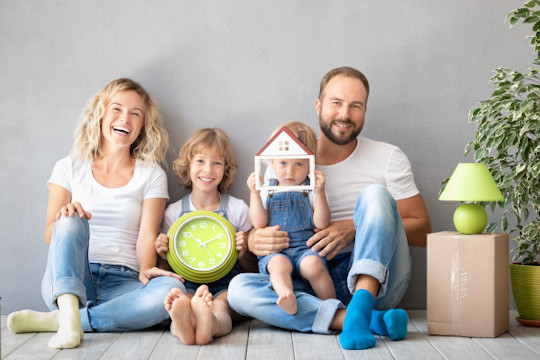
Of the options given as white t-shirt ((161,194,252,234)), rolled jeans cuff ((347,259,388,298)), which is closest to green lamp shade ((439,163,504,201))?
rolled jeans cuff ((347,259,388,298))

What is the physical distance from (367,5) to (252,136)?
842mm

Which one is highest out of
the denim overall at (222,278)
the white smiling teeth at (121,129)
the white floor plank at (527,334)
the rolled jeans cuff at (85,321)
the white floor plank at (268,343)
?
the white smiling teeth at (121,129)

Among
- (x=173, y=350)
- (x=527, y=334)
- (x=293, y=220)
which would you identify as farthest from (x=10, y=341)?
(x=527, y=334)

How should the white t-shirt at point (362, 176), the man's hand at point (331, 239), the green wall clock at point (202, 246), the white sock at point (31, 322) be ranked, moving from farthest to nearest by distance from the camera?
the white t-shirt at point (362, 176) → the green wall clock at point (202, 246) → the man's hand at point (331, 239) → the white sock at point (31, 322)

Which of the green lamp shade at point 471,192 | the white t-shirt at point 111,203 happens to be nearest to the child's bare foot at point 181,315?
the white t-shirt at point 111,203

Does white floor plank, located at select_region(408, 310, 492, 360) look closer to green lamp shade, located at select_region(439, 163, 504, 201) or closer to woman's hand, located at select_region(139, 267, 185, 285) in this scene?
green lamp shade, located at select_region(439, 163, 504, 201)

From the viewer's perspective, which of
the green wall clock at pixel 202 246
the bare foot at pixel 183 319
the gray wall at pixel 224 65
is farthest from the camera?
the gray wall at pixel 224 65

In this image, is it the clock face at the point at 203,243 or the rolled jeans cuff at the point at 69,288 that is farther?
the clock face at the point at 203,243

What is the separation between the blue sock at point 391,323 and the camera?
1.98 meters

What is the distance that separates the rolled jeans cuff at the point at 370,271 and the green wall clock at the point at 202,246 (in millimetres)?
608

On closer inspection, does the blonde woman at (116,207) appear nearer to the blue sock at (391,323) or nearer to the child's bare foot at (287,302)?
the child's bare foot at (287,302)

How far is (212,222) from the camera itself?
250 cm

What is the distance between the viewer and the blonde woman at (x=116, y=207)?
2.16 metres

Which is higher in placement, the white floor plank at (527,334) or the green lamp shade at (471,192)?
the green lamp shade at (471,192)
